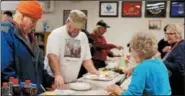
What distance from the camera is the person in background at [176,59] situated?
105 inches

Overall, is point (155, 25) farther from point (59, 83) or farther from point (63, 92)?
point (63, 92)

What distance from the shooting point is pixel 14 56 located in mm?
1561

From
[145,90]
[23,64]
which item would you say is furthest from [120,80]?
[23,64]

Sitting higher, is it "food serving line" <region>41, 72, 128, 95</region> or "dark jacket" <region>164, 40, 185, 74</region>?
"dark jacket" <region>164, 40, 185, 74</region>

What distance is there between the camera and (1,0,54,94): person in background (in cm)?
151

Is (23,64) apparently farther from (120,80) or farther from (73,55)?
(120,80)

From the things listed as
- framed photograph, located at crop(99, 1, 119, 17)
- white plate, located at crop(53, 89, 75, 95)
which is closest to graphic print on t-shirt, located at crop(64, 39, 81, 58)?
white plate, located at crop(53, 89, 75, 95)

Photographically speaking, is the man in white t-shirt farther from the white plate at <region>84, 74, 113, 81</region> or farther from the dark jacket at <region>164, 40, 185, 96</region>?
the dark jacket at <region>164, 40, 185, 96</region>

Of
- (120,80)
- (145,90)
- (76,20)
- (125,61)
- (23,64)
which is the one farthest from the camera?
(125,61)

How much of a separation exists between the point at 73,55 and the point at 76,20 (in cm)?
32

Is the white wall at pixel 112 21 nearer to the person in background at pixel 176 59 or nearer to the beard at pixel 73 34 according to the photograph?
the person in background at pixel 176 59

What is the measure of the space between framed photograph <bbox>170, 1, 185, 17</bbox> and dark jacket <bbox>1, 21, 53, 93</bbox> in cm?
382

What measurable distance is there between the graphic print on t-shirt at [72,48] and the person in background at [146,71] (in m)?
0.82

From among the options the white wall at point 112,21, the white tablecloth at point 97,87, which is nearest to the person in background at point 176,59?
the white tablecloth at point 97,87
